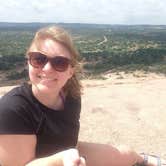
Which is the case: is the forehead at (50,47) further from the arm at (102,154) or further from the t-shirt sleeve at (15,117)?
the arm at (102,154)

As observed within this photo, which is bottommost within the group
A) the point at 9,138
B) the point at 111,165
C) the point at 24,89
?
the point at 111,165

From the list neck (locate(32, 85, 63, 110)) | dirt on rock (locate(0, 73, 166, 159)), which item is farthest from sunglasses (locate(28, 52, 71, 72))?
dirt on rock (locate(0, 73, 166, 159))

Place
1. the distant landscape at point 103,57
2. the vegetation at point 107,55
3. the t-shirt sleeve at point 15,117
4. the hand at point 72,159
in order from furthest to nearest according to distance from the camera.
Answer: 1. the vegetation at point 107,55
2. the distant landscape at point 103,57
3. the t-shirt sleeve at point 15,117
4. the hand at point 72,159

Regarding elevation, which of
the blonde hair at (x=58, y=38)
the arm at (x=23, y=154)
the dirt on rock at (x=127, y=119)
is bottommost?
the dirt on rock at (x=127, y=119)

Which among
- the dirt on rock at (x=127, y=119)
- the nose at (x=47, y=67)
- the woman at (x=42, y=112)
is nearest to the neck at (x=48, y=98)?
the woman at (x=42, y=112)

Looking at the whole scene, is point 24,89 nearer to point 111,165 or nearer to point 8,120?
point 8,120

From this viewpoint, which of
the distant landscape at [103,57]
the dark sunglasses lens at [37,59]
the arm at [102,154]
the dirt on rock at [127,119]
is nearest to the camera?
the dark sunglasses lens at [37,59]

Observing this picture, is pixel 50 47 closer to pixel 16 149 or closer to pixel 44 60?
pixel 44 60

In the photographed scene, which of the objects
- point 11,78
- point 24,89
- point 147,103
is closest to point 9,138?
point 24,89

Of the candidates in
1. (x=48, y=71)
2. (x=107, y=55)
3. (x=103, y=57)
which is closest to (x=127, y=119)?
(x=48, y=71)
